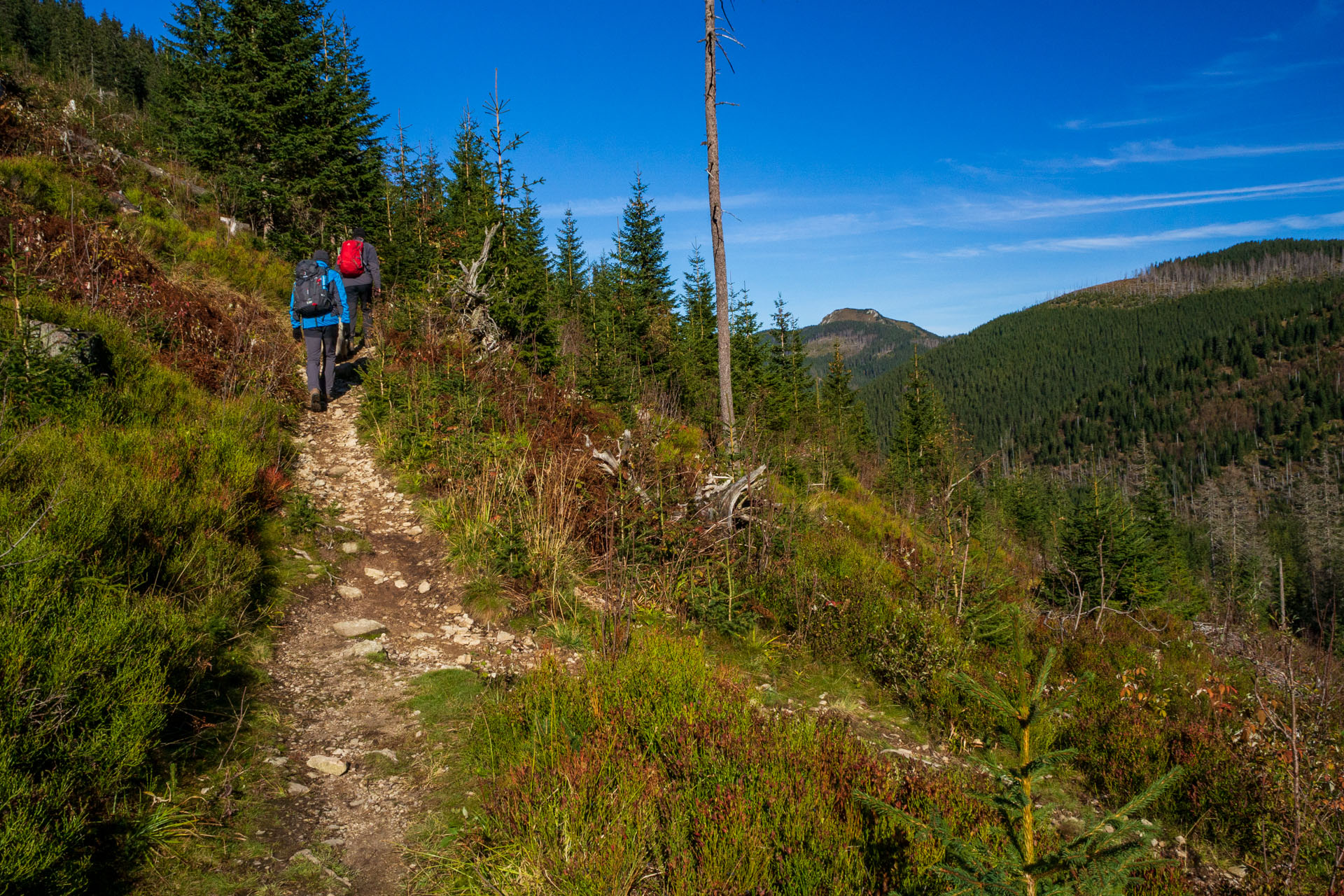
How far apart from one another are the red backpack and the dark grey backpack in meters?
2.06

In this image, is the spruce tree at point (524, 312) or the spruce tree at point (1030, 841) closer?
the spruce tree at point (1030, 841)

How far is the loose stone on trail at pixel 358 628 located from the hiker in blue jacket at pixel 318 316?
5.38 meters

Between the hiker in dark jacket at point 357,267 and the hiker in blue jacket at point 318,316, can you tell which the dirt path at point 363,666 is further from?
the hiker in dark jacket at point 357,267

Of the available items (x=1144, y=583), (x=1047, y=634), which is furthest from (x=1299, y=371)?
(x=1047, y=634)

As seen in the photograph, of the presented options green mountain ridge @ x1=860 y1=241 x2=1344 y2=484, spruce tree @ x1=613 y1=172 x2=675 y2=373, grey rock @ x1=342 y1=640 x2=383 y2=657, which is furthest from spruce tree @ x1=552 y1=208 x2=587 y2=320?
green mountain ridge @ x1=860 y1=241 x2=1344 y2=484

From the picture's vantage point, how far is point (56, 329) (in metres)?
5.68

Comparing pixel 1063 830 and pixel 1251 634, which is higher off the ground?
pixel 1251 634

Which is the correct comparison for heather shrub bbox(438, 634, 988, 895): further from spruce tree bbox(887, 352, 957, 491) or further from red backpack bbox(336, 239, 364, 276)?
spruce tree bbox(887, 352, 957, 491)

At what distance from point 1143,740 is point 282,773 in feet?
19.4

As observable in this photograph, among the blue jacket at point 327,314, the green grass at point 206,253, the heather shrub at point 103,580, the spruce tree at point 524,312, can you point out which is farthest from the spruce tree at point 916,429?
the heather shrub at point 103,580

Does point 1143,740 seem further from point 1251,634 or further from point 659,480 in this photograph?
point 659,480

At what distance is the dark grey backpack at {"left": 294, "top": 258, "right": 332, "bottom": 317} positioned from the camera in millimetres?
8508

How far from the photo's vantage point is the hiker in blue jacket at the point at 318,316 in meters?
8.54

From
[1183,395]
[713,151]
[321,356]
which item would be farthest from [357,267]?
[1183,395]
